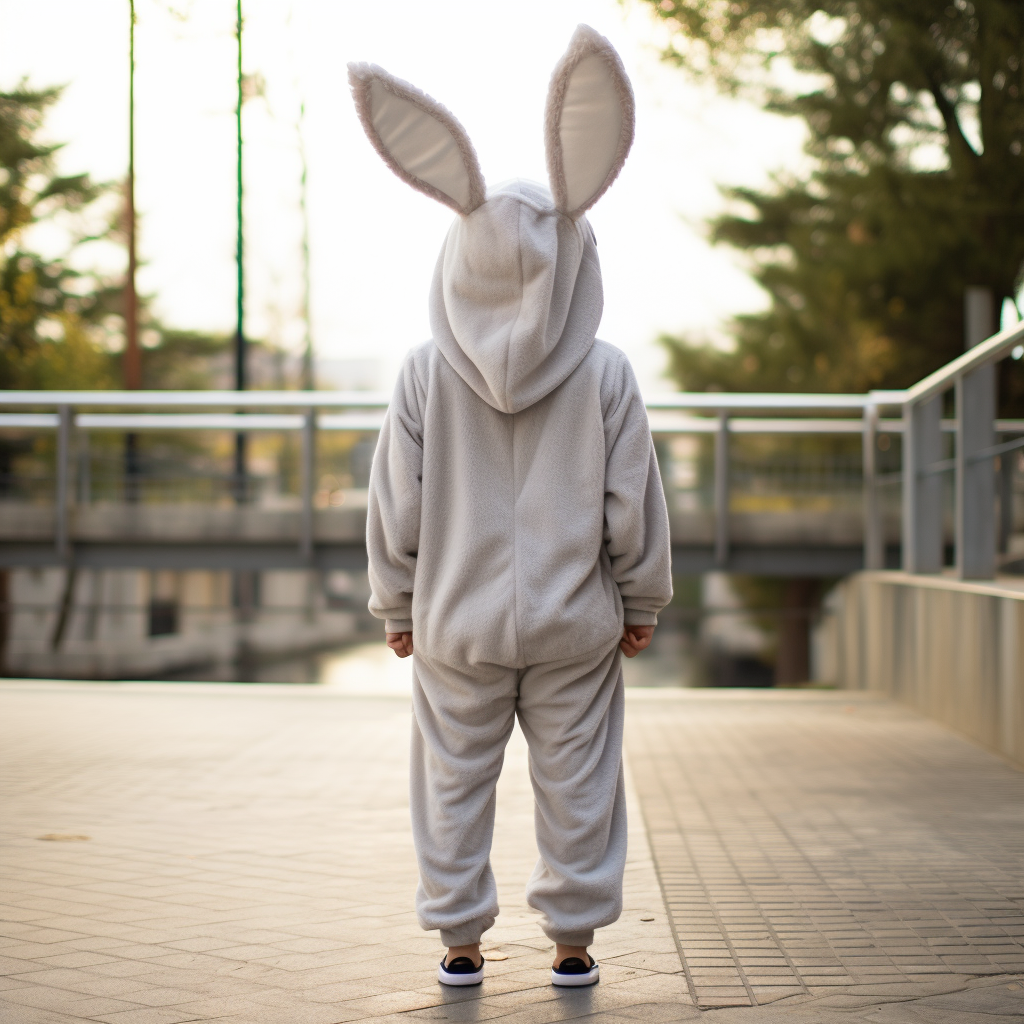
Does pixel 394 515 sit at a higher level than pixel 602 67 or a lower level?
lower

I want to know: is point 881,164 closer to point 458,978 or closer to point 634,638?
point 634,638

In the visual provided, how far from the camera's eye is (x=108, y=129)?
30922 millimetres

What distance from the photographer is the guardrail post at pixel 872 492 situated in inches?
367

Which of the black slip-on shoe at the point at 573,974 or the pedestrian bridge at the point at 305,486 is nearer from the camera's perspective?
the black slip-on shoe at the point at 573,974

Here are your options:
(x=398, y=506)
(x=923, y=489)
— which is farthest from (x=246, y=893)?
(x=923, y=489)

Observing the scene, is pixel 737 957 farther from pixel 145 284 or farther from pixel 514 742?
pixel 145 284

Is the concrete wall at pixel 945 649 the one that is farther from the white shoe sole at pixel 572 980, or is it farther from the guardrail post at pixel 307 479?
the guardrail post at pixel 307 479

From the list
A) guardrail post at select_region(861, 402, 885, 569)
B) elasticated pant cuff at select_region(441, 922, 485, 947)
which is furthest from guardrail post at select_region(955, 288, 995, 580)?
elasticated pant cuff at select_region(441, 922, 485, 947)

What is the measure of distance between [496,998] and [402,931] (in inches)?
22.1

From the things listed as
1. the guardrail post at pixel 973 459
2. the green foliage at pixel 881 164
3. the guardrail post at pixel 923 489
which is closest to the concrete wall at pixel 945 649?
the guardrail post at pixel 923 489

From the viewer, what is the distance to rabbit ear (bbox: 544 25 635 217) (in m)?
2.79

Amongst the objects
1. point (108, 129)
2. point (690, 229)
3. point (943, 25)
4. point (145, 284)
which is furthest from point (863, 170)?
point (145, 284)

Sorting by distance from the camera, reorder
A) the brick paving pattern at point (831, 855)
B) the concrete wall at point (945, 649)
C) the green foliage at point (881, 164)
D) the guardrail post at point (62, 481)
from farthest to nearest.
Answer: the green foliage at point (881, 164) → the guardrail post at point (62, 481) → the concrete wall at point (945, 649) → the brick paving pattern at point (831, 855)

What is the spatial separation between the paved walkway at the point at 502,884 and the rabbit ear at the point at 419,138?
174 cm
